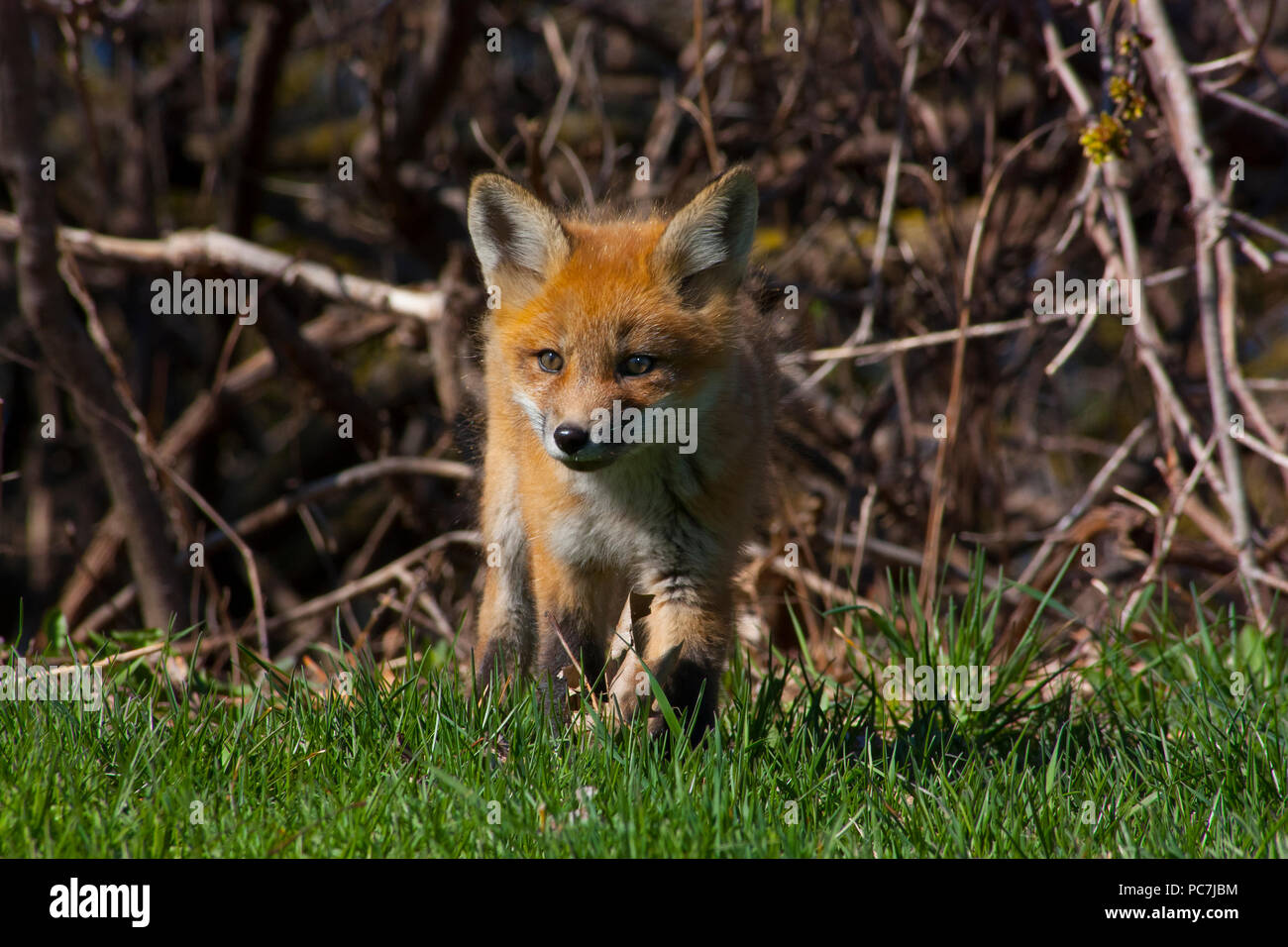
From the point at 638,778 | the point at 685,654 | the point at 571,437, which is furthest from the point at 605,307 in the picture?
the point at 638,778

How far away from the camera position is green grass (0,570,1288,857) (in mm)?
2730

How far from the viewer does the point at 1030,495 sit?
7.63 metres

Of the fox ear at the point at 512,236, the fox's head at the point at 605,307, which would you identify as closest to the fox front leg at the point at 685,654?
the fox's head at the point at 605,307

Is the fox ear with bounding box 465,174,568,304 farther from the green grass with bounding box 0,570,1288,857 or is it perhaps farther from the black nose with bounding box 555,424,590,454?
the green grass with bounding box 0,570,1288,857

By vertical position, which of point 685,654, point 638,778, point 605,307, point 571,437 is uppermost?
point 605,307

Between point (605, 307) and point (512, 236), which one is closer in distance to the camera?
point (605, 307)

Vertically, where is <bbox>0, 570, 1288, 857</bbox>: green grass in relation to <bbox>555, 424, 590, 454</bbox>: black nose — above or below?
below

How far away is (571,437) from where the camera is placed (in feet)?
10.7

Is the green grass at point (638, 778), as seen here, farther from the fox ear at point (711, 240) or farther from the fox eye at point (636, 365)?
the fox ear at point (711, 240)

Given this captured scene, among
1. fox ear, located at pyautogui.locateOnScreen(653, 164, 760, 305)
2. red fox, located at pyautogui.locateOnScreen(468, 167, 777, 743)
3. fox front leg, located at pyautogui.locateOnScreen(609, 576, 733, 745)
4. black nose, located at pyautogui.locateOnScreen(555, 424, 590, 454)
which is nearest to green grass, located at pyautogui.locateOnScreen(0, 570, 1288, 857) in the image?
fox front leg, located at pyautogui.locateOnScreen(609, 576, 733, 745)

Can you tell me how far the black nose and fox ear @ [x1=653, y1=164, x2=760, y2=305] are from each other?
2.22 ft

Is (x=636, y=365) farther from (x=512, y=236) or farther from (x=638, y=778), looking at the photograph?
(x=638, y=778)

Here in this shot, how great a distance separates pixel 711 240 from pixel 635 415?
666 millimetres

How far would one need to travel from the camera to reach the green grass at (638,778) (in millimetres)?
2730
